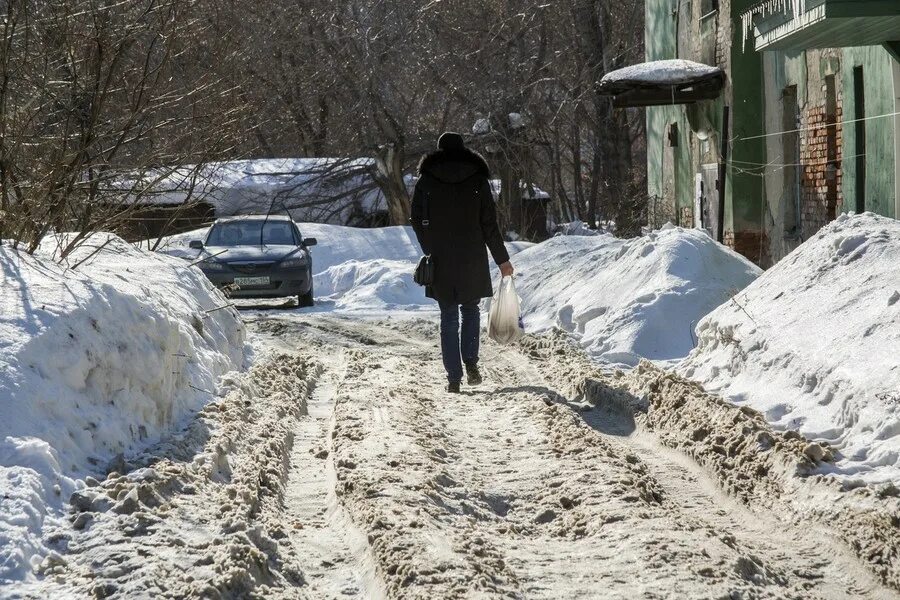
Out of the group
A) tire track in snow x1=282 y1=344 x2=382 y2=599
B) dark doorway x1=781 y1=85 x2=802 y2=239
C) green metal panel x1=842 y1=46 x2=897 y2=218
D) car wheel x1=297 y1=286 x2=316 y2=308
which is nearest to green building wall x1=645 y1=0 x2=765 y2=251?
dark doorway x1=781 y1=85 x2=802 y2=239

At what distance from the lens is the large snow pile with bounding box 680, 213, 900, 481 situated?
6.21 m

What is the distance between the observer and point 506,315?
1028cm

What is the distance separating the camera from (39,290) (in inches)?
269

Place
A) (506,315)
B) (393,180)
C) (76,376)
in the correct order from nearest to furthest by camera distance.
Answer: (76,376)
(506,315)
(393,180)

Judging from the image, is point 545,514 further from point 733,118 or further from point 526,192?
point 526,192

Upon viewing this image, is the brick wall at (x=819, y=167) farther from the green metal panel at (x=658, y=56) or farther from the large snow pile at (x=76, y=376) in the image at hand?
the large snow pile at (x=76, y=376)

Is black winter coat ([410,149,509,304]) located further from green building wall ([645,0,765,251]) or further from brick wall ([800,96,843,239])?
green building wall ([645,0,765,251])

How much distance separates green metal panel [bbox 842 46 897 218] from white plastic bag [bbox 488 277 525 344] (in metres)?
5.20

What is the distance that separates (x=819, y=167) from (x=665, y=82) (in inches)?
153

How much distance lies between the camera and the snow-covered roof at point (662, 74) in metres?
18.9

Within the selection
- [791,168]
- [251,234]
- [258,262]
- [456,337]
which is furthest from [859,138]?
[251,234]

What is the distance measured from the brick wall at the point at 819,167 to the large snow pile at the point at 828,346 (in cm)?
581

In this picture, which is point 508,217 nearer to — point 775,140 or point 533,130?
point 533,130

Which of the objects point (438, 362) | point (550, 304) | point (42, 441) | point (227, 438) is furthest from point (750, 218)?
point (42, 441)
